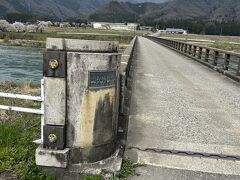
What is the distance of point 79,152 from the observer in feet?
15.9

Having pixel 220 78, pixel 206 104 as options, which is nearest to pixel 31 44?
pixel 220 78

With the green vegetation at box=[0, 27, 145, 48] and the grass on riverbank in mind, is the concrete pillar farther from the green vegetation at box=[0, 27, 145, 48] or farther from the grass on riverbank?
the green vegetation at box=[0, 27, 145, 48]

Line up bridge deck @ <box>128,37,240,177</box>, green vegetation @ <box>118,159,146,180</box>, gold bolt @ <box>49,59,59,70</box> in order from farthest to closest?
1. bridge deck @ <box>128,37,240,177</box>
2. green vegetation @ <box>118,159,146,180</box>
3. gold bolt @ <box>49,59,59,70</box>

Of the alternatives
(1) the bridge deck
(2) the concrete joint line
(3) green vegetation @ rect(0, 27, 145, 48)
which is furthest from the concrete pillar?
(3) green vegetation @ rect(0, 27, 145, 48)

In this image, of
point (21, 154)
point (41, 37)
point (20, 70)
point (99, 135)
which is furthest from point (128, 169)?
point (41, 37)

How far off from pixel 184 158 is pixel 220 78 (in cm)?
1101

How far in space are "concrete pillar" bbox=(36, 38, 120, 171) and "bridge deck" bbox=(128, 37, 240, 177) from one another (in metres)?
1.45

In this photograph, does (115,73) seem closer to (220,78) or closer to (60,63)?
(60,63)

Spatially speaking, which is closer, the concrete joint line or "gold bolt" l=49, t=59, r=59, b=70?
"gold bolt" l=49, t=59, r=59, b=70

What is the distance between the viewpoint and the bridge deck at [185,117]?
636cm

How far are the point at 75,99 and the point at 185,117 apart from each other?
397 centimetres

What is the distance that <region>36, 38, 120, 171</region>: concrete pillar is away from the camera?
4684 mm

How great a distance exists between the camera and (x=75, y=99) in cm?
474

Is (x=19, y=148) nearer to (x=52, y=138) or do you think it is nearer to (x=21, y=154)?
(x=21, y=154)
